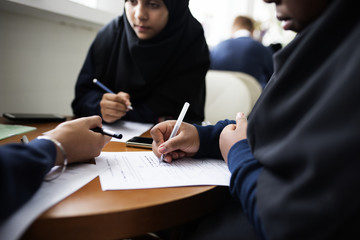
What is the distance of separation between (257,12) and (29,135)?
14.9 feet

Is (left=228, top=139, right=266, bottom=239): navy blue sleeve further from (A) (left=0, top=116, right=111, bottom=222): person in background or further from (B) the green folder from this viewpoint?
(B) the green folder

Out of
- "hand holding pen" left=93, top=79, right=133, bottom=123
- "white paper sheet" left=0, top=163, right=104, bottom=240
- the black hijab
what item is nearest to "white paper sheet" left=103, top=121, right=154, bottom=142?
"hand holding pen" left=93, top=79, right=133, bottom=123

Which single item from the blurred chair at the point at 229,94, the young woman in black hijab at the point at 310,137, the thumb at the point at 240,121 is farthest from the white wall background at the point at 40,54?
the young woman in black hijab at the point at 310,137

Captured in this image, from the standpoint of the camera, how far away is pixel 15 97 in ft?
4.59

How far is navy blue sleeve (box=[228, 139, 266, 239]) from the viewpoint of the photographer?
47 centimetres

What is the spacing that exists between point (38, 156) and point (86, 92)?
89 centimetres

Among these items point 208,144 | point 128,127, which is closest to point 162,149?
point 208,144

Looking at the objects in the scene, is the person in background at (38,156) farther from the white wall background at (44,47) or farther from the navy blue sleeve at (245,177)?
the white wall background at (44,47)

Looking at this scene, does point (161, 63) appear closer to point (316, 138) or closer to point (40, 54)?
point (40, 54)

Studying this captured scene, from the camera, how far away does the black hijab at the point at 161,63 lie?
1.32m

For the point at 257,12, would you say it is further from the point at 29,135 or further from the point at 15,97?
the point at 29,135

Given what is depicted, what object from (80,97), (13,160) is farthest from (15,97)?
(13,160)

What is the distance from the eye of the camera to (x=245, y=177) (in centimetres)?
52

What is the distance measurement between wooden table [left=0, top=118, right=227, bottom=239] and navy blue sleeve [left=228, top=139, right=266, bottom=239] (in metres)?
0.06
